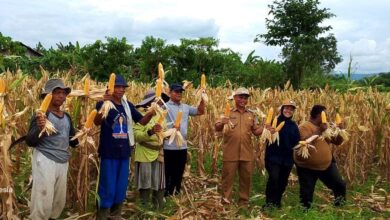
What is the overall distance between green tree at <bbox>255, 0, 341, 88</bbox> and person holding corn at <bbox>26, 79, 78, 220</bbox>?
2032cm

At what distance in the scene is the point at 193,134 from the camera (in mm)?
8039

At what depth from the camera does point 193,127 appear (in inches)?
318

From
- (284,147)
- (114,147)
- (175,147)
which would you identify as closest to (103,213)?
(114,147)

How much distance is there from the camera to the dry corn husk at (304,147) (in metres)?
5.84

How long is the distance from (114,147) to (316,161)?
2.61m

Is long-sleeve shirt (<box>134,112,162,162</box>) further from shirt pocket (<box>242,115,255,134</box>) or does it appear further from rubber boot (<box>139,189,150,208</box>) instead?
shirt pocket (<box>242,115,255,134</box>)

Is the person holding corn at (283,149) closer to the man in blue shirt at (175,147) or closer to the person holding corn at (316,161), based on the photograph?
the person holding corn at (316,161)

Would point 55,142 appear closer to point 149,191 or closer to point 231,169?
point 149,191

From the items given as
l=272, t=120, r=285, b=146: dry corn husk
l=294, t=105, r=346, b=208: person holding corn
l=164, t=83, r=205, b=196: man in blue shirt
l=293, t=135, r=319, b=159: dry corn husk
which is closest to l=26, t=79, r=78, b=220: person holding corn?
l=164, t=83, r=205, b=196: man in blue shirt

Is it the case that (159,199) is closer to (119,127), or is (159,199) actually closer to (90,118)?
(119,127)

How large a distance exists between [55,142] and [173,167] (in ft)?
6.02

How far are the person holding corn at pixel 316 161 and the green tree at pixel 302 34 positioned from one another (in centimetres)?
1819

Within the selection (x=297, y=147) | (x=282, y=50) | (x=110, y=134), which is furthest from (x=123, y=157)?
(x=282, y=50)

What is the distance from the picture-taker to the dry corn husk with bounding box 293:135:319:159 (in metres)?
5.84
